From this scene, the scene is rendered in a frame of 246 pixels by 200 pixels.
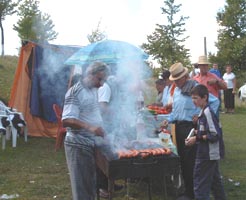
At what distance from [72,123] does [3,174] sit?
3.24 m

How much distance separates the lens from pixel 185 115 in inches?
187

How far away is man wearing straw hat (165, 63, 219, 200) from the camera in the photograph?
4.71 metres

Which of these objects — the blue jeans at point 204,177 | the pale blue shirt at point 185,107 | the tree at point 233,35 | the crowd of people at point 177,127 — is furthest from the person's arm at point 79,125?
the tree at point 233,35

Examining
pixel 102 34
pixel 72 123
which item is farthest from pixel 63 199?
pixel 102 34

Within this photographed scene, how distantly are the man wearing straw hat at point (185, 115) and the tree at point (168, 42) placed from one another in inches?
950

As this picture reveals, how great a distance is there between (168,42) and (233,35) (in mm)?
6289

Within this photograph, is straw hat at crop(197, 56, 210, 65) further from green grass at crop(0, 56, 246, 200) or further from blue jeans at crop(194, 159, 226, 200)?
blue jeans at crop(194, 159, 226, 200)

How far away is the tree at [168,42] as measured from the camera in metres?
29.5

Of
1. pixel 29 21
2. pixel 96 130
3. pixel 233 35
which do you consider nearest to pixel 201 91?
pixel 96 130

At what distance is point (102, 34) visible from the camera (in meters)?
18.9

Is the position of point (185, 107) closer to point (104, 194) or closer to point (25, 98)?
point (104, 194)

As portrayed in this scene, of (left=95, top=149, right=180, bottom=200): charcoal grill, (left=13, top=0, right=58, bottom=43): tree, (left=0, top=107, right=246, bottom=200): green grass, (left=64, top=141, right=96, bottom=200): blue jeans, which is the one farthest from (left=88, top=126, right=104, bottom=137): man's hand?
(left=13, top=0, right=58, bottom=43): tree

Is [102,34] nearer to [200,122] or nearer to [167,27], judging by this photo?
[167,27]

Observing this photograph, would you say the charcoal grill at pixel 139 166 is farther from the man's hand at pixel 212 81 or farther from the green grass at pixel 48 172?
the man's hand at pixel 212 81
